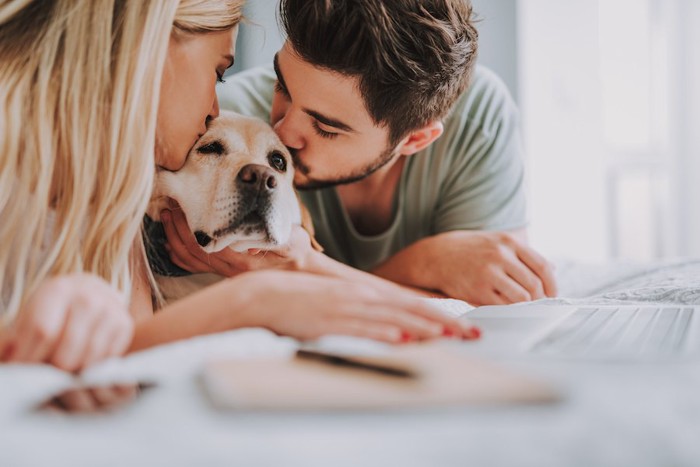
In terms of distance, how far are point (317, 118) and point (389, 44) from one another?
13cm

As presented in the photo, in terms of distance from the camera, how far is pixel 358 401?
41 centimetres

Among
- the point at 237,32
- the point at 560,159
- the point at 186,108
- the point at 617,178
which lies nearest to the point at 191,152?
the point at 186,108

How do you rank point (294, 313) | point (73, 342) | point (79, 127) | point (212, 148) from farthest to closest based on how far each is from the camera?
1. point (212, 148)
2. point (79, 127)
3. point (294, 313)
4. point (73, 342)

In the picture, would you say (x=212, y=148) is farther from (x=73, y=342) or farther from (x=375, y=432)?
(x=375, y=432)

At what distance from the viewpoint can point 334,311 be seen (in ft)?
→ 2.04

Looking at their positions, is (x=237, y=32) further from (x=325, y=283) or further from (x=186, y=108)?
(x=325, y=283)

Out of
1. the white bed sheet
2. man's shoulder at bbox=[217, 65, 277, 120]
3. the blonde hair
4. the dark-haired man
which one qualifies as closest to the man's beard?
the dark-haired man

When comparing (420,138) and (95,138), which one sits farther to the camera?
(420,138)

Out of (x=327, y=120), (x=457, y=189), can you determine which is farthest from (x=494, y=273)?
(x=327, y=120)

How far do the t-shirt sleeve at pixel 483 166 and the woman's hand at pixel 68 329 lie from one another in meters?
0.69

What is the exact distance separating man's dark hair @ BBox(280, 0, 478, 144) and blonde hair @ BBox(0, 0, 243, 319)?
0.61 ft

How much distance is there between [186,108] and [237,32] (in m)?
0.13

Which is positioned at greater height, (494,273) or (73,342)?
(73,342)

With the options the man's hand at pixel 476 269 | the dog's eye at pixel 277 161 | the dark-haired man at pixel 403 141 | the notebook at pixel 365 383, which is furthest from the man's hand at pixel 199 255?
the notebook at pixel 365 383
